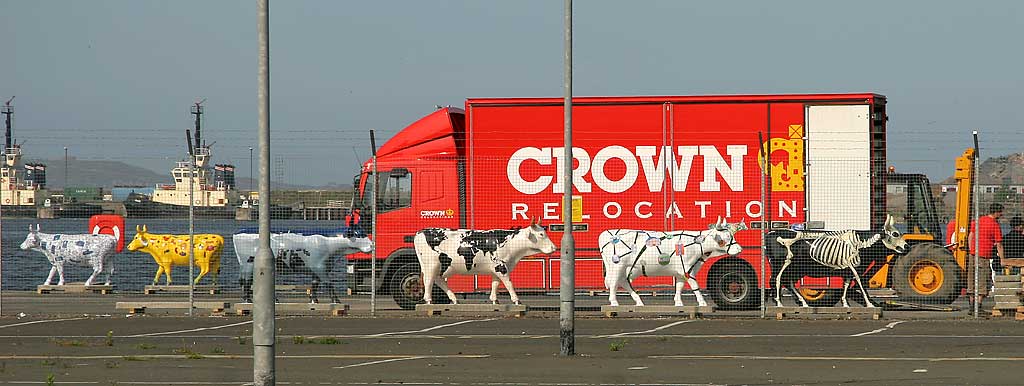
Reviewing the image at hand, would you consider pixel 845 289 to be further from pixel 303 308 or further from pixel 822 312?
pixel 303 308

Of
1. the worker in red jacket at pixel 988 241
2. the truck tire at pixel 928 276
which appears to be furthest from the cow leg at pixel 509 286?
the worker in red jacket at pixel 988 241

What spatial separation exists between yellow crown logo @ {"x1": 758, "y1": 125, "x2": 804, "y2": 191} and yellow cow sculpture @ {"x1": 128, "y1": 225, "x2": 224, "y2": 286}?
37.2ft

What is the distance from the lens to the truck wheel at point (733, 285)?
26094 millimetres

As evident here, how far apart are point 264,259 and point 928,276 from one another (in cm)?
1582

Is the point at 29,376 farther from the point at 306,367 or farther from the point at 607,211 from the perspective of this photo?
the point at 607,211

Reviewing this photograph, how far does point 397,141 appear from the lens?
2872 centimetres

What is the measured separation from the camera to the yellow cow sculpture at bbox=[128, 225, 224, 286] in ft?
105

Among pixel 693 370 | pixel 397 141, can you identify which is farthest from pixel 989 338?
pixel 397 141

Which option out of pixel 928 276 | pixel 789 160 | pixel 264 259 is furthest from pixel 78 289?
pixel 264 259

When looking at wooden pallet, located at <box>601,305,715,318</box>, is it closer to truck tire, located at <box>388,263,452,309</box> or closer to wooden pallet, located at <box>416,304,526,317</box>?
wooden pallet, located at <box>416,304,526,317</box>

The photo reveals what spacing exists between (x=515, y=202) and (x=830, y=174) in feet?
17.3

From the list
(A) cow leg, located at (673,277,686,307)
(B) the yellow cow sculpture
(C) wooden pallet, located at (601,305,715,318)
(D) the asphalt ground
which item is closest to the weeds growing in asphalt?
(D) the asphalt ground

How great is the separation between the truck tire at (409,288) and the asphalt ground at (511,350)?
2.93ft

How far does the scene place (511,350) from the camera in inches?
763
